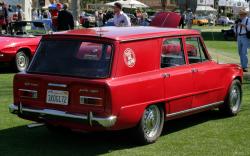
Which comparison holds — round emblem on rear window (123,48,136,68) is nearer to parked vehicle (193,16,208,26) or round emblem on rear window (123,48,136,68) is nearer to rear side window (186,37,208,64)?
rear side window (186,37,208,64)

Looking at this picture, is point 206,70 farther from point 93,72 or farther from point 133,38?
point 93,72

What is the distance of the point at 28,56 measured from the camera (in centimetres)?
1461

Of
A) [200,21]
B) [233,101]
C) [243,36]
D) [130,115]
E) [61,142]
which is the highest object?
[243,36]

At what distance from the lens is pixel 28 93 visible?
6727mm

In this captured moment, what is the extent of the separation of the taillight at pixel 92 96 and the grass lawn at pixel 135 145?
0.64 meters

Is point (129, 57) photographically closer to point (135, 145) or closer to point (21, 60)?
point (135, 145)

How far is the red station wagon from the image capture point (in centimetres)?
622

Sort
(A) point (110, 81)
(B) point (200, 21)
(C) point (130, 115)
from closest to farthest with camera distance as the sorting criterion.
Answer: (A) point (110, 81)
(C) point (130, 115)
(B) point (200, 21)

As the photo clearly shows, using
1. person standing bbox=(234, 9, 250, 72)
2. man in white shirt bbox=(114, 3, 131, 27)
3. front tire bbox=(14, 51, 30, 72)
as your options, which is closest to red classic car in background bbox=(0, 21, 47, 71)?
Result: front tire bbox=(14, 51, 30, 72)

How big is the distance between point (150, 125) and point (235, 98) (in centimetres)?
245

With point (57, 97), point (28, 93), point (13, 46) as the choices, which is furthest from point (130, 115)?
point (13, 46)

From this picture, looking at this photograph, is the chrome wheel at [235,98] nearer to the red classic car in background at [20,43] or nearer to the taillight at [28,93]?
the taillight at [28,93]

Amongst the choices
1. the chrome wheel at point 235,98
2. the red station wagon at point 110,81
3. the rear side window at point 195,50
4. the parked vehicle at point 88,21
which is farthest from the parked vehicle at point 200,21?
the red station wagon at point 110,81

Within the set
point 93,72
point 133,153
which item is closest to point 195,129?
point 133,153
